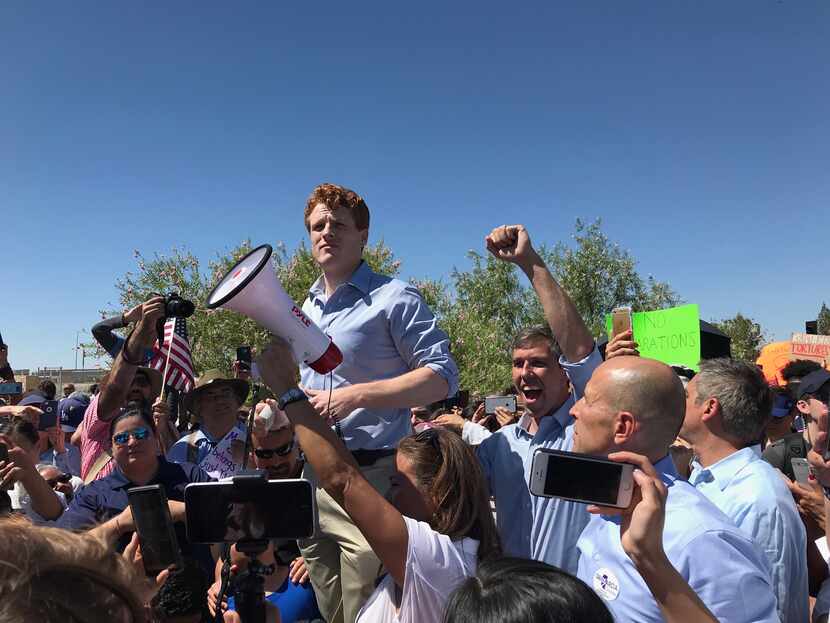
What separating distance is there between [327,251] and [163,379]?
12.7 feet

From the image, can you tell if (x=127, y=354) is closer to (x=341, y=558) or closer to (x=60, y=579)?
(x=341, y=558)

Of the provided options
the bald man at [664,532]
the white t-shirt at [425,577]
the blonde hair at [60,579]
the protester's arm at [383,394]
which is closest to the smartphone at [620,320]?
the bald man at [664,532]

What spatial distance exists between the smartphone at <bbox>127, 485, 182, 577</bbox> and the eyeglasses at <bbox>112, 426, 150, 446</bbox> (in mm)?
1889

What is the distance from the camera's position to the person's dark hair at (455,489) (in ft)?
7.49

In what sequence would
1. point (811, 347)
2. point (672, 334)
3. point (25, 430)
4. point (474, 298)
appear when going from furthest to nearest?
point (474, 298)
point (811, 347)
point (672, 334)
point (25, 430)

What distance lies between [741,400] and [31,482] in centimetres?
399

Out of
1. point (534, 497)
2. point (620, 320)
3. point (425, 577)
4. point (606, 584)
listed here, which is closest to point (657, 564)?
point (606, 584)

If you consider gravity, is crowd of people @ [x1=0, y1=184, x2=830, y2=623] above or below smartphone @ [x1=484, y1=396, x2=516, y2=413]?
above

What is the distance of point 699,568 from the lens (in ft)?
5.95

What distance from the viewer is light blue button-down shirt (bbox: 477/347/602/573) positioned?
2.95m

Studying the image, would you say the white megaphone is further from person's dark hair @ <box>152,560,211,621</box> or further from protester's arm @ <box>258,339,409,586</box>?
person's dark hair @ <box>152,560,211,621</box>

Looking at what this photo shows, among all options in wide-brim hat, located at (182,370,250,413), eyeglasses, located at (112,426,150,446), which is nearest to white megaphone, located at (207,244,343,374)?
eyeglasses, located at (112,426,150,446)

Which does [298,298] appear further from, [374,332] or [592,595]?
[592,595]

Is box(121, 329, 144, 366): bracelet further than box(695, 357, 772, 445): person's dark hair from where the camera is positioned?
Yes
